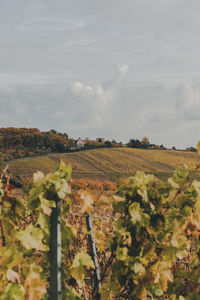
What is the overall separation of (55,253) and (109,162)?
55.3 metres

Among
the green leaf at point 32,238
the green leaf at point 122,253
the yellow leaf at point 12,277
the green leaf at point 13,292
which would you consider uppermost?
the green leaf at point 32,238

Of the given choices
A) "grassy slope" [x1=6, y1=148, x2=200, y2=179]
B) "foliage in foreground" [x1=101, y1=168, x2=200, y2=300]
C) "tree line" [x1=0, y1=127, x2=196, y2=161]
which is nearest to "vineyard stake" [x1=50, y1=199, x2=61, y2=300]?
"foliage in foreground" [x1=101, y1=168, x2=200, y2=300]

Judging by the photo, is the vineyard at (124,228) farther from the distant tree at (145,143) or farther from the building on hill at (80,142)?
the distant tree at (145,143)

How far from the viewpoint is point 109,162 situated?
57438mm

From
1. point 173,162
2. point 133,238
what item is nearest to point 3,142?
point 173,162

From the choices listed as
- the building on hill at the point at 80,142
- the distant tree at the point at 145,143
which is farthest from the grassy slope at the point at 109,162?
the building on hill at the point at 80,142

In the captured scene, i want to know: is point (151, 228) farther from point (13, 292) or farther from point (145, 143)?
point (145, 143)

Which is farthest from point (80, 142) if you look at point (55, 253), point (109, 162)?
point (55, 253)

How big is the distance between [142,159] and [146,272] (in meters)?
59.9

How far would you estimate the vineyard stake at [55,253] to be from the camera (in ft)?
6.91

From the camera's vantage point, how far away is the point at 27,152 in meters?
Answer: 60.2

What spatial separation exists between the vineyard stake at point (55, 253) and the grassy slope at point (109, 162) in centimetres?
4272

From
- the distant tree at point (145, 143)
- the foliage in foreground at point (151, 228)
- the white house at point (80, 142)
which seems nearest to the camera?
the foliage in foreground at point (151, 228)

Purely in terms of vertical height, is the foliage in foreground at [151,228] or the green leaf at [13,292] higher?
the foliage in foreground at [151,228]
